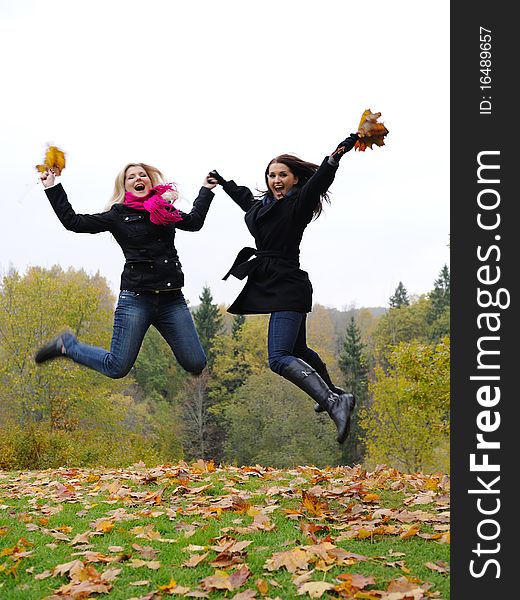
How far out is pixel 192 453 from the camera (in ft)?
118

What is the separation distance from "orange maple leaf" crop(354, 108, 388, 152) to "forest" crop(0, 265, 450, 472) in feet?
47.0

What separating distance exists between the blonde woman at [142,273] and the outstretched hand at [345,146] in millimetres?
1439

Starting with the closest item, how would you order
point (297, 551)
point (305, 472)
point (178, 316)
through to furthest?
point (297, 551) → point (178, 316) → point (305, 472)

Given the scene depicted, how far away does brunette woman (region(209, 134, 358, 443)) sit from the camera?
5.06 meters

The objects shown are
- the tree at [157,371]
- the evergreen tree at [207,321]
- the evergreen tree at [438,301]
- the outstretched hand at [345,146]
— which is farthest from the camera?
the evergreen tree at [438,301]

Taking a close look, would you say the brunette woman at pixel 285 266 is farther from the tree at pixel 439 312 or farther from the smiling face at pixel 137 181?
the tree at pixel 439 312

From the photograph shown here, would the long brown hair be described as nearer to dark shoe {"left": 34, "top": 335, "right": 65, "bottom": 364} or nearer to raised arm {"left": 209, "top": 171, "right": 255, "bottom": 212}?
raised arm {"left": 209, "top": 171, "right": 255, "bottom": 212}

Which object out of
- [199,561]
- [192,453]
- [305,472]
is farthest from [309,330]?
[199,561]

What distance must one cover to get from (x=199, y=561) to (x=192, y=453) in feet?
106

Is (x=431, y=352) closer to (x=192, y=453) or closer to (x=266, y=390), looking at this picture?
(x=266, y=390)

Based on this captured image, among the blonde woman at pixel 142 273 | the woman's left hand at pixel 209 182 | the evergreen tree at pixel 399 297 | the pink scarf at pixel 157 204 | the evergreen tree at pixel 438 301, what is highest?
the evergreen tree at pixel 399 297

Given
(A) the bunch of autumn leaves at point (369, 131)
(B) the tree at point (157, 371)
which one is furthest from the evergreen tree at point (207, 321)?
(A) the bunch of autumn leaves at point (369, 131)

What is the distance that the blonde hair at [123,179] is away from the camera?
5.86 metres

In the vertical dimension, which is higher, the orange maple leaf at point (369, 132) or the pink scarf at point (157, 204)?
the orange maple leaf at point (369, 132)
